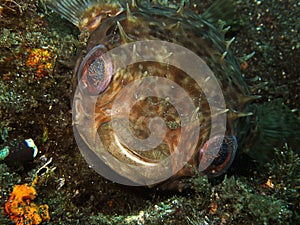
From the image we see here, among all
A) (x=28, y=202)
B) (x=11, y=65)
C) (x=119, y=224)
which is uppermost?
(x=11, y=65)

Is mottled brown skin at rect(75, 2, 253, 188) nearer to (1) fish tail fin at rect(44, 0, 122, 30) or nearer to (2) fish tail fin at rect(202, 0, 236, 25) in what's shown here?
(1) fish tail fin at rect(44, 0, 122, 30)

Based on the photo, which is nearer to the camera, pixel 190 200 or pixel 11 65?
pixel 190 200

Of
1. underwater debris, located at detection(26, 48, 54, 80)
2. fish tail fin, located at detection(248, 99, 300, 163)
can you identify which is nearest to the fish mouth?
underwater debris, located at detection(26, 48, 54, 80)

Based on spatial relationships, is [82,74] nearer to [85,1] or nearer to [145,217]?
[85,1]

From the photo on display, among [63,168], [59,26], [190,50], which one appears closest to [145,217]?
[63,168]

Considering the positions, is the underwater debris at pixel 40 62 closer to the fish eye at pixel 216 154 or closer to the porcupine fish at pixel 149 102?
the porcupine fish at pixel 149 102

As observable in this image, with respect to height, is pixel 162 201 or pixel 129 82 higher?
pixel 129 82

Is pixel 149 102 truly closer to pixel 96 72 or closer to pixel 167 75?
pixel 167 75

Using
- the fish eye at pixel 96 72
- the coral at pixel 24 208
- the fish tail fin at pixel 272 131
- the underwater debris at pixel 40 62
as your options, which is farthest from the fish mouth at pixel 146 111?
the fish tail fin at pixel 272 131
